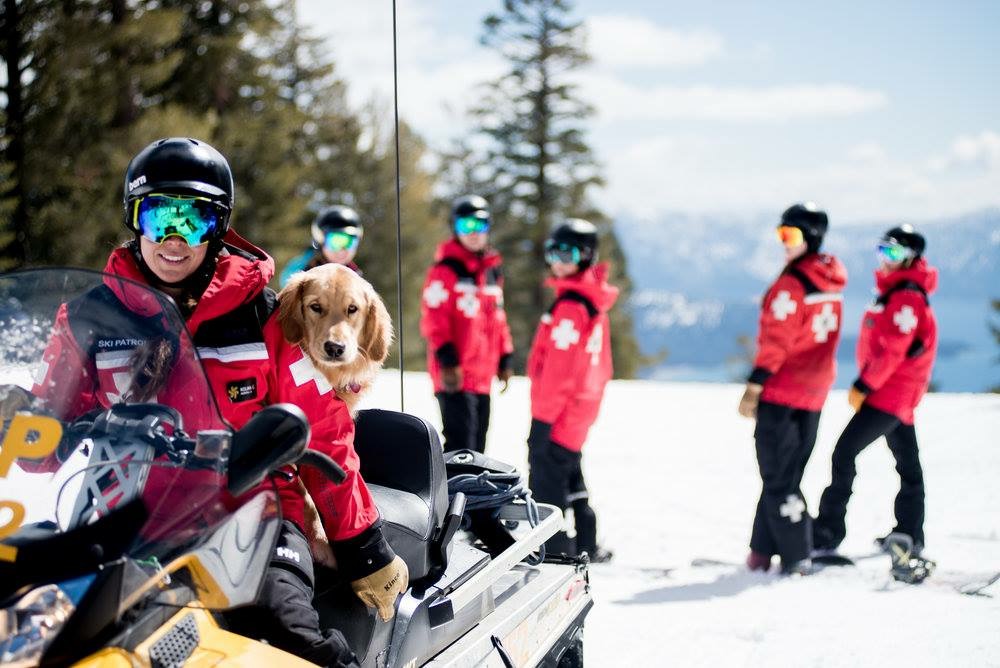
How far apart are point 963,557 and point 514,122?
2670cm

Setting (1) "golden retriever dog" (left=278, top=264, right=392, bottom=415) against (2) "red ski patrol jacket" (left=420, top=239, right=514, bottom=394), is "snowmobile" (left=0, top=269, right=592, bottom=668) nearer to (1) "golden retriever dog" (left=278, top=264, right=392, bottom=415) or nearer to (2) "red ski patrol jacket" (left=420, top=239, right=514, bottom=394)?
(1) "golden retriever dog" (left=278, top=264, right=392, bottom=415)

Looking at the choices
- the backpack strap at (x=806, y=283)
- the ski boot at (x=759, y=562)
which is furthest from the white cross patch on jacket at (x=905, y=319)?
the ski boot at (x=759, y=562)

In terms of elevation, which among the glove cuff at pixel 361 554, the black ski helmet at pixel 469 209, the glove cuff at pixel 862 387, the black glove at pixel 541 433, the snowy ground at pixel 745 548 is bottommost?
the snowy ground at pixel 745 548

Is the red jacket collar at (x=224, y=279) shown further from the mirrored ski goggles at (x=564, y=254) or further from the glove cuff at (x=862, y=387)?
the glove cuff at (x=862, y=387)

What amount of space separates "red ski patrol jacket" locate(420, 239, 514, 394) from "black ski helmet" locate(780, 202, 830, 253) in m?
2.20

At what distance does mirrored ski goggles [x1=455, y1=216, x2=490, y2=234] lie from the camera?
6656mm

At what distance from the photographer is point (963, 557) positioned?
5934 millimetres

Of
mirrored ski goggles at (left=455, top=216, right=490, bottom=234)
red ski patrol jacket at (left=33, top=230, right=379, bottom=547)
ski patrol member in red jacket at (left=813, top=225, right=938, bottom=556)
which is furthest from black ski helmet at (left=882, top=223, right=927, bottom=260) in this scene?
red ski patrol jacket at (left=33, top=230, right=379, bottom=547)

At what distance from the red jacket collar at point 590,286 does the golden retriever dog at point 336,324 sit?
282 cm

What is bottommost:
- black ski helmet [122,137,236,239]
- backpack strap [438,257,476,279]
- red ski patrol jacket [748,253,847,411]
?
red ski patrol jacket [748,253,847,411]

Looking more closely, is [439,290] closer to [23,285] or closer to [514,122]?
[23,285]

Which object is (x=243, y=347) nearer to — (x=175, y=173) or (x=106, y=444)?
(x=175, y=173)

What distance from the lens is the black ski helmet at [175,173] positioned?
2.19m

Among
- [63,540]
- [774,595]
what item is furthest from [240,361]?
[774,595]
